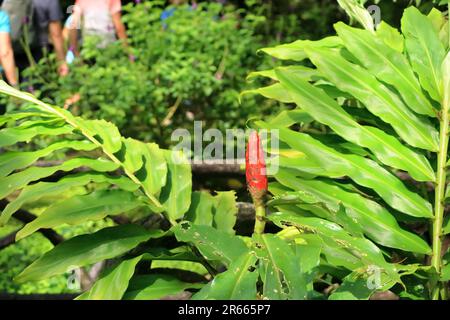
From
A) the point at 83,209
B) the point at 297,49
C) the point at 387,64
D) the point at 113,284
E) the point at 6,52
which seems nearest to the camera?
the point at 113,284

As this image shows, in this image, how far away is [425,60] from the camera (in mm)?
2598

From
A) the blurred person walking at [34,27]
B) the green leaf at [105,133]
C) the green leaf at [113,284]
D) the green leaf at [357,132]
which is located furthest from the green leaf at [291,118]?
the blurred person walking at [34,27]

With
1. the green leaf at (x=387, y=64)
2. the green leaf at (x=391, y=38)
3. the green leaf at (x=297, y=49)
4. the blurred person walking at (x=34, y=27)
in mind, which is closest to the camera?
the green leaf at (x=387, y=64)

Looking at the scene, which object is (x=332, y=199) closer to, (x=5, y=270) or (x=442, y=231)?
(x=442, y=231)

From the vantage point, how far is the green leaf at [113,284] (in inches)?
84.4

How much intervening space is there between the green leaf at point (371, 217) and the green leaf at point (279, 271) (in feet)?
1.04

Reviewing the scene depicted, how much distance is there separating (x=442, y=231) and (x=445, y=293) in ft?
0.54

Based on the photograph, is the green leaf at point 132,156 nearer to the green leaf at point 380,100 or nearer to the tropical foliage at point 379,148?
the tropical foliage at point 379,148

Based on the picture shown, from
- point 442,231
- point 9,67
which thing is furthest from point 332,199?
point 9,67

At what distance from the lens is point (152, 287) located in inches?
89.0

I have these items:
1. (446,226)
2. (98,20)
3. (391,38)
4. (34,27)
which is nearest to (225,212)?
(446,226)

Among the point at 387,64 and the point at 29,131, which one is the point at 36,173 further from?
the point at 387,64

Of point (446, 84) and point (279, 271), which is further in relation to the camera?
point (446, 84)

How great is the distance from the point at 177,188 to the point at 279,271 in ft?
2.00
